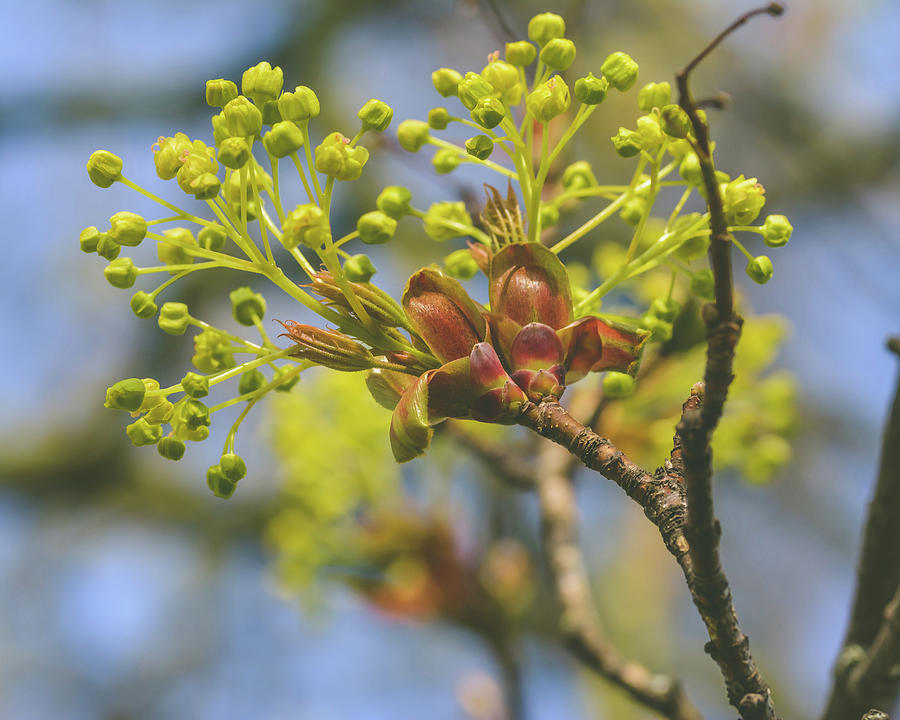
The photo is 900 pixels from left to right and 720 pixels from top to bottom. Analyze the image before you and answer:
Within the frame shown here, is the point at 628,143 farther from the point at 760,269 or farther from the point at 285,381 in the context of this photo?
the point at 285,381

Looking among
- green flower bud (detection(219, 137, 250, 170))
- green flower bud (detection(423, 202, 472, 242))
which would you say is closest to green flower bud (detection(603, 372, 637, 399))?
green flower bud (detection(423, 202, 472, 242))

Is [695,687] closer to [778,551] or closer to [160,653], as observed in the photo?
[778,551]

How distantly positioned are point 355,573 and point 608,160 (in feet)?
7.85

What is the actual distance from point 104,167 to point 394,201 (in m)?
0.30

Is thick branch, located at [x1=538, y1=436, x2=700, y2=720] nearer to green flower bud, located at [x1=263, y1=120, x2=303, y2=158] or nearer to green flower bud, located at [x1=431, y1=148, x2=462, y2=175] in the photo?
green flower bud, located at [x1=431, y1=148, x2=462, y2=175]

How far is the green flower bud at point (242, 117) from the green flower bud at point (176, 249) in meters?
0.13

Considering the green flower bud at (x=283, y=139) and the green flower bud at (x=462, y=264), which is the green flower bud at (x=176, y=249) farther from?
the green flower bud at (x=462, y=264)

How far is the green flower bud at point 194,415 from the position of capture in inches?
32.9

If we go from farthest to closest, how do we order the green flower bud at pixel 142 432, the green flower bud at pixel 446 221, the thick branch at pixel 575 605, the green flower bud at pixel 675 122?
the thick branch at pixel 575 605
the green flower bud at pixel 446 221
the green flower bud at pixel 142 432
the green flower bud at pixel 675 122

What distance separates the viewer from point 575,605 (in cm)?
151

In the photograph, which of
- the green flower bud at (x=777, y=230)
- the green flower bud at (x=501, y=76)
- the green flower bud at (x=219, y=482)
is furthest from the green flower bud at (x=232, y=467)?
the green flower bud at (x=777, y=230)

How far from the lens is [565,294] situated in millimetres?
909

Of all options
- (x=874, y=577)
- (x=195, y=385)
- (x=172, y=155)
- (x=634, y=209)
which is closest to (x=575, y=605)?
(x=874, y=577)

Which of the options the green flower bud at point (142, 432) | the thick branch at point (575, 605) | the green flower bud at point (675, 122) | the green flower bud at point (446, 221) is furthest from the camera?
the thick branch at point (575, 605)
